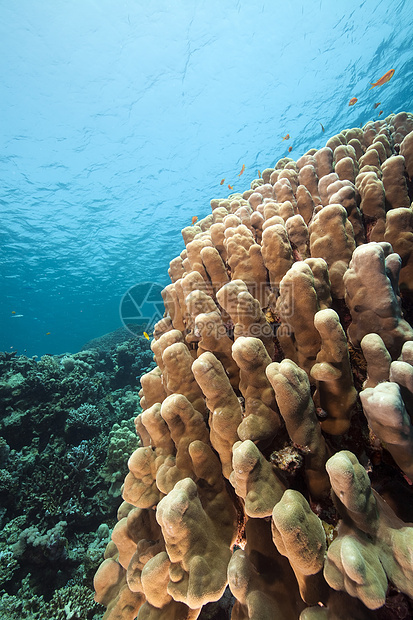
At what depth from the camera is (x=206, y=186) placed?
30.9 meters

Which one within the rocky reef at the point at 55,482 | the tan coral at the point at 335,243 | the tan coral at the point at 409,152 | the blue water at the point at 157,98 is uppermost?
the blue water at the point at 157,98

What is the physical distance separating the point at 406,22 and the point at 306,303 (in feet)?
94.3

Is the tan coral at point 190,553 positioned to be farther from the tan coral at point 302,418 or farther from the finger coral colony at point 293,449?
the tan coral at point 302,418

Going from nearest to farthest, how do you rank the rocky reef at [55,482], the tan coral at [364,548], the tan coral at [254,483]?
the tan coral at [364,548] < the tan coral at [254,483] < the rocky reef at [55,482]

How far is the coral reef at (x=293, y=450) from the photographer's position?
3.25ft

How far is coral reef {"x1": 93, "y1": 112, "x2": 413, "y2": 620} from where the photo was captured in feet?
3.25

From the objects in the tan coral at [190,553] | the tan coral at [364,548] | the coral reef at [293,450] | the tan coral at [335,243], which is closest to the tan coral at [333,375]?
the coral reef at [293,450]

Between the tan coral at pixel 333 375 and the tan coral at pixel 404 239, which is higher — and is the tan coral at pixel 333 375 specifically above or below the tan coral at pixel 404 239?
below

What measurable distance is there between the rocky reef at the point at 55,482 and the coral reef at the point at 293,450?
2.09 meters

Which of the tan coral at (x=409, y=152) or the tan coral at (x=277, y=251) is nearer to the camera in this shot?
the tan coral at (x=277, y=251)

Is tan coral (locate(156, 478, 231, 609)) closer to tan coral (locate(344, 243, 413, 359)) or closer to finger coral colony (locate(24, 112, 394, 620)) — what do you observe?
finger coral colony (locate(24, 112, 394, 620))

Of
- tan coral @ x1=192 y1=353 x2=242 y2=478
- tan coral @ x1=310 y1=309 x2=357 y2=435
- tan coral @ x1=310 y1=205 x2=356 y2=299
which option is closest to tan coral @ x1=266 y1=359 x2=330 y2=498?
tan coral @ x1=310 y1=309 x2=357 y2=435

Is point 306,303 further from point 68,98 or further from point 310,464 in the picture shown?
point 68,98

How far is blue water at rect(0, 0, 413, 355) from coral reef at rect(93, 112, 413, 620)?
81.3 ft
